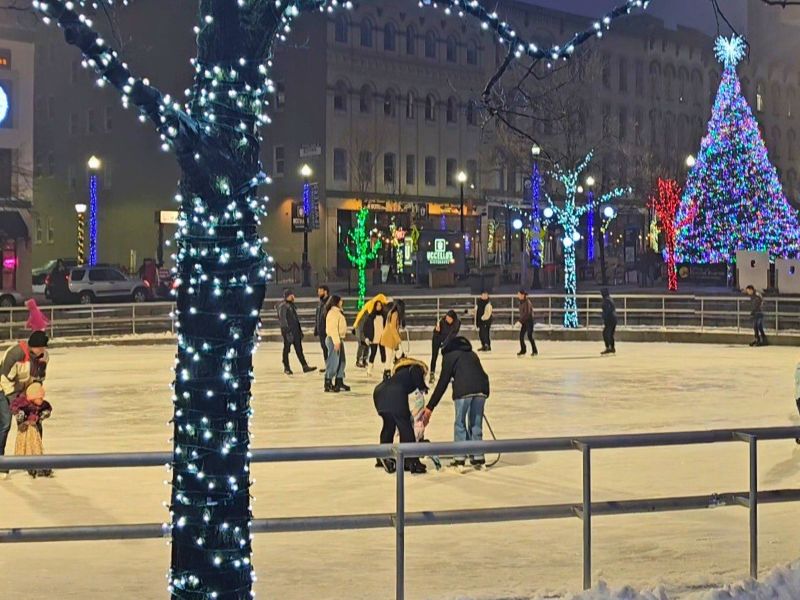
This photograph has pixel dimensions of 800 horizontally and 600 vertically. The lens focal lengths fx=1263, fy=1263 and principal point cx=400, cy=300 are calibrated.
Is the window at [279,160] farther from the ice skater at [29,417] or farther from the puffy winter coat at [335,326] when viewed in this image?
the ice skater at [29,417]

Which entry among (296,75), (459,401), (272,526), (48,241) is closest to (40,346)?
(459,401)

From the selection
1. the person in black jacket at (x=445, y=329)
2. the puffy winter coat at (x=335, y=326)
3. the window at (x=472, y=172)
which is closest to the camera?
the person in black jacket at (x=445, y=329)

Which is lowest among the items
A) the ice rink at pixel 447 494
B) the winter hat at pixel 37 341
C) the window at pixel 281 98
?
the ice rink at pixel 447 494

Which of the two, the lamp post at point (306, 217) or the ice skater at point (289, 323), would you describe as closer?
the ice skater at point (289, 323)

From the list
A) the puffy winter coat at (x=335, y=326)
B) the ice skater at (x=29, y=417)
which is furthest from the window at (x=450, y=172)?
the ice skater at (x=29, y=417)

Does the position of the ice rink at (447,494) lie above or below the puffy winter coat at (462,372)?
below

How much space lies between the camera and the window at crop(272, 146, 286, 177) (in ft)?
215

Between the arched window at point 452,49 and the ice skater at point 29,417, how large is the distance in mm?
60933

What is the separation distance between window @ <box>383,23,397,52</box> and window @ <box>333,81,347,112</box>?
413 cm

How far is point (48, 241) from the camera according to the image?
7194 cm

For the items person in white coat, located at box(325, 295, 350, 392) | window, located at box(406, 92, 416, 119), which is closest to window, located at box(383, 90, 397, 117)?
window, located at box(406, 92, 416, 119)

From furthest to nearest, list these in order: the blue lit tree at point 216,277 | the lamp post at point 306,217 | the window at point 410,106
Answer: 1. the window at point 410,106
2. the lamp post at point 306,217
3. the blue lit tree at point 216,277

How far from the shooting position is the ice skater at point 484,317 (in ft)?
95.1

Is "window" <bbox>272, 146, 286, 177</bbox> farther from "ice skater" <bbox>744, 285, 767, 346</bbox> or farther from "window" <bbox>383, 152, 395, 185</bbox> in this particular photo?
"ice skater" <bbox>744, 285, 767, 346</bbox>
